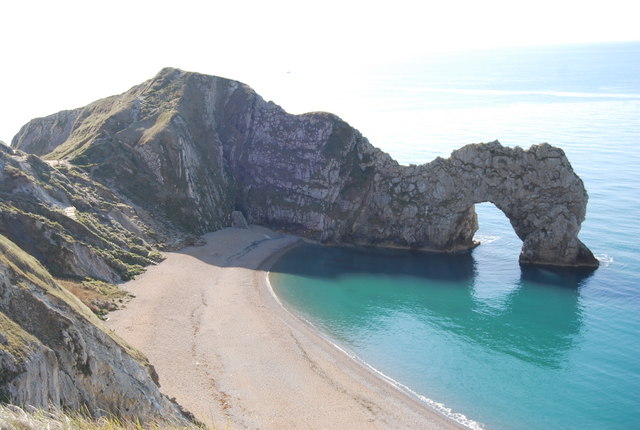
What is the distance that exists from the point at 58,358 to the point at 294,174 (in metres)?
60.1

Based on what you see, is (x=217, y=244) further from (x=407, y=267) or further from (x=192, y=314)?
(x=407, y=267)

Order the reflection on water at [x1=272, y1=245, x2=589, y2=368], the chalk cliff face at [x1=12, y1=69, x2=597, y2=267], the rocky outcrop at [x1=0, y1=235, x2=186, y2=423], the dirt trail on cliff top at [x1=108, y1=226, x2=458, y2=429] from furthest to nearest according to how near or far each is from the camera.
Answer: the chalk cliff face at [x1=12, y1=69, x2=597, y2=267]
the reflection on water at [x1=272, y1=245, x2=589, y2=368]
the dirt trail on cliff top at [x1=108, y1=226, x2=458, y2=429]
the rocky outcrop at [x1=0, y1=235, x2=186, y2=423]

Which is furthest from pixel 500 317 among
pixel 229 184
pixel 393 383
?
pixel 229 184

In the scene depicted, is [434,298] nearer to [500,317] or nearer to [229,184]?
[500,317]

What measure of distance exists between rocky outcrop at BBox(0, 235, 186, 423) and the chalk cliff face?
45.7 metres

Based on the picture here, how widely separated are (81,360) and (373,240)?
55.4m

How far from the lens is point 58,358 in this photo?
21141mm

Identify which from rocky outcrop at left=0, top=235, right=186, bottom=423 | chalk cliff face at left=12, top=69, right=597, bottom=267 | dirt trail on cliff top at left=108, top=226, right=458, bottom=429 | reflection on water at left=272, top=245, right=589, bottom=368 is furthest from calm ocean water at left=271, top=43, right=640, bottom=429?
rocky outcrop at left=0, top=235, right=186, bottom=423

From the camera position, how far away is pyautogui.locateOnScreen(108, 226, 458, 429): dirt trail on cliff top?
3409 centimetres

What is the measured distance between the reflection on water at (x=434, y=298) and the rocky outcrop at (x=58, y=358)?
2698 cm

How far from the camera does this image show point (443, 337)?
47.4 m

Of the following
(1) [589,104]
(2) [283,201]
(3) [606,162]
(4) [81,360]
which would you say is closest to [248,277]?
(2) [283,201]

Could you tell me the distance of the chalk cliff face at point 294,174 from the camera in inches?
2594

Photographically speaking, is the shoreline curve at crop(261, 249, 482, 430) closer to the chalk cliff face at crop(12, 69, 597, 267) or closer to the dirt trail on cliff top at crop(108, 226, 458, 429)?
the dirt trail on cliff top at crop(108, 226, 458, 429)
